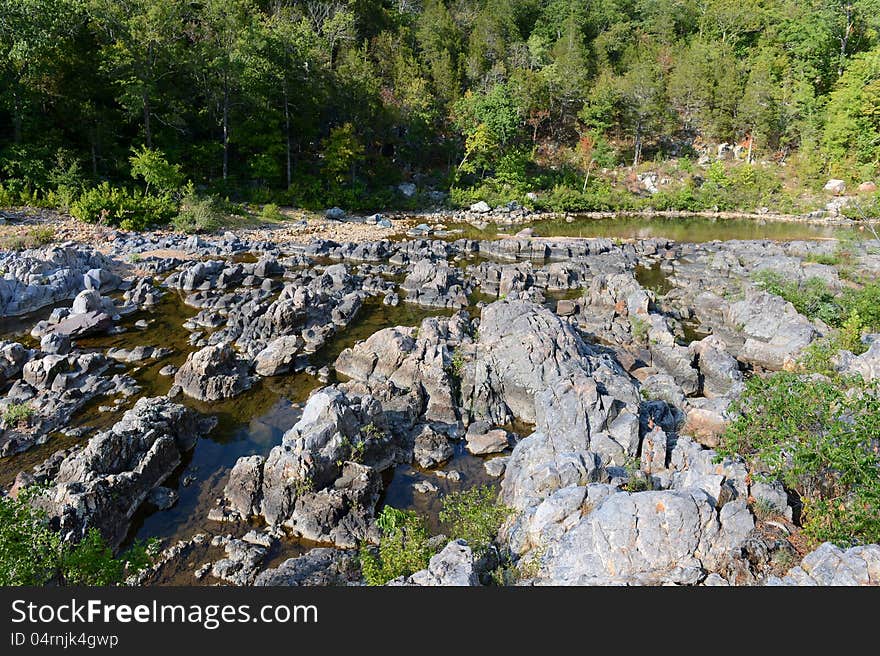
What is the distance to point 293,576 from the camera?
11117 mm

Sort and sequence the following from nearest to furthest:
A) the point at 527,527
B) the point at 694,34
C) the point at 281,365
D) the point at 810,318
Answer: the point at 527,527 < the point at 281,365 < the point at 810,318 < the point at 694,34

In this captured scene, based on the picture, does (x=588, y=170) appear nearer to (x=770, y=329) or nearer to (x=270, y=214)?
(x=270, y=214)

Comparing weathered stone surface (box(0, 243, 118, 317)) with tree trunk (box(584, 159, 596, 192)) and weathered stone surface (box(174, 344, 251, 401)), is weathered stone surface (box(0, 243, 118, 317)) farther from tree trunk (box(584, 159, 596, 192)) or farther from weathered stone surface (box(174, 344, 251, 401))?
tree trunk (box(584, 159, 596, 192))

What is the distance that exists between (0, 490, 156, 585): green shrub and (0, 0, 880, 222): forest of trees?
42921 mm

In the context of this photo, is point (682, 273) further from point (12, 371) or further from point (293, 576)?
point (12, 371)

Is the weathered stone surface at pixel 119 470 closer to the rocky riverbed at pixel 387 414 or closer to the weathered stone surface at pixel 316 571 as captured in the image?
the rocky riverbed at pixel 387 414

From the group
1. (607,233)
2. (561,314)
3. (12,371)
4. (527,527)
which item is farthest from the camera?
(607,233)

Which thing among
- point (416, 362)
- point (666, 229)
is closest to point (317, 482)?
point (416, 362)

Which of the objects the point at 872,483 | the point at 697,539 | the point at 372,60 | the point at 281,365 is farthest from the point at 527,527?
the point at 372,60

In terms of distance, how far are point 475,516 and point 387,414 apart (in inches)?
242

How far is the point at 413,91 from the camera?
7056 cm

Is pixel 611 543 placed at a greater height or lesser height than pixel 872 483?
lesser

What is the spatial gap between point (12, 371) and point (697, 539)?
22.4 m

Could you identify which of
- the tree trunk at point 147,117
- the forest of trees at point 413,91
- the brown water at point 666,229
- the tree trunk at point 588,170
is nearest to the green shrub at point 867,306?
the brown water at point 666,229
